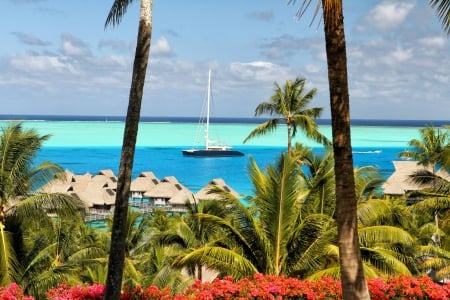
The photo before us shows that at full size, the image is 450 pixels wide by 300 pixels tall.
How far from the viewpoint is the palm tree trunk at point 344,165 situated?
4910 mm

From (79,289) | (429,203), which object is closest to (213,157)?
(429,203)

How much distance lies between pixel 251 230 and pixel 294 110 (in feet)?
48.8

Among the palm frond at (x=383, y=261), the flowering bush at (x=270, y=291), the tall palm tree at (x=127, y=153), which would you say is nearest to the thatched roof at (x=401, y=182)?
the palm frond at (x=383, y=261)

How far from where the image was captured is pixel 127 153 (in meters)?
6.99

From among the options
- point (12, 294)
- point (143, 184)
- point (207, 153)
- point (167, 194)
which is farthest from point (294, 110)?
point (207, 153)

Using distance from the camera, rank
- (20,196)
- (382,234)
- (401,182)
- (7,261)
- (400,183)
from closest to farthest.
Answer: (382,234)
(7,261)
(20,196)
(400,183)
(401,182)

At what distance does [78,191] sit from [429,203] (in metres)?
33.0

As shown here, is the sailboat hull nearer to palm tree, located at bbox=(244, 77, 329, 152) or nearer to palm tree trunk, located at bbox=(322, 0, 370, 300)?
palm tree, located at bbox=(244, 77, 329, 152)

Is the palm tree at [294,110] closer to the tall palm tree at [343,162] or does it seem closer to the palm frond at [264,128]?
the palm frond at [264,128]

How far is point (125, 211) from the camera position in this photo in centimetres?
686

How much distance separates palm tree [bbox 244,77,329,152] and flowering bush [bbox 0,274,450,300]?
1567cm

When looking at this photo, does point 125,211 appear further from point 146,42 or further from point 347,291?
point 347,291

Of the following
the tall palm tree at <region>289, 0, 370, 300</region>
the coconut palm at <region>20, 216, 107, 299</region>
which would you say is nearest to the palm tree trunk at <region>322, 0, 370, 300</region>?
the tall palm tree at <region>289, 0, 370, 300</region>

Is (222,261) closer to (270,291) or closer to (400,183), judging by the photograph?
(270,291)
